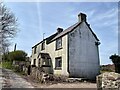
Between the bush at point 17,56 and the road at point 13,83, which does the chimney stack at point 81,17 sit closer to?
the road at point 13,83

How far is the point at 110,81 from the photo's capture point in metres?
8.73

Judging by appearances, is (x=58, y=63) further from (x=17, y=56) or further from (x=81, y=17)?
(x=17, y=56)

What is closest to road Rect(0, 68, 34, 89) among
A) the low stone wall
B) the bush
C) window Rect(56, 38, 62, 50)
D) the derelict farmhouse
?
the derelict farmhouse

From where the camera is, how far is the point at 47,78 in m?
18.7

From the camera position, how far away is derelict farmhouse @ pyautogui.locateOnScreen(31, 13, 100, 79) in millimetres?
25281

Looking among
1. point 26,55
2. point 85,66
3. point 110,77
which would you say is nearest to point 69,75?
point 85,66

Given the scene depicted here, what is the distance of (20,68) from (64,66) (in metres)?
11.2

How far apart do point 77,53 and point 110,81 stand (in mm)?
17157

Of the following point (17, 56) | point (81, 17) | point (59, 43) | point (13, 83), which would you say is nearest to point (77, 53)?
point (59, 43)

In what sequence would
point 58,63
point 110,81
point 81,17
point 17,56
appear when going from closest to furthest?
point 110,81, point 81,17, point 58,63, point 17,56

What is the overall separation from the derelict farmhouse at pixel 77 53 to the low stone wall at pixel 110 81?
1556 centimetres

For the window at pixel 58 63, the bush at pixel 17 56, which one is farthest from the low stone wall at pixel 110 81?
the bush at pixel 17 56

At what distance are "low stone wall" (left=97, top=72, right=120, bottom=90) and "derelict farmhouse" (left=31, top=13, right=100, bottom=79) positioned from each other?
15555 mm

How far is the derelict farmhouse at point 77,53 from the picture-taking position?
82.9 feet
